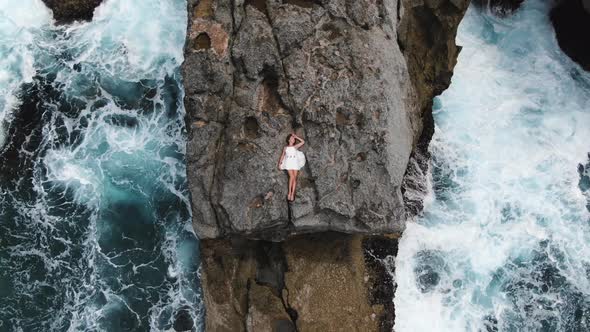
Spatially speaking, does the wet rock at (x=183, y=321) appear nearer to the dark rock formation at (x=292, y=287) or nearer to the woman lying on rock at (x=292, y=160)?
the dark rock formation at (x=292, y=287)

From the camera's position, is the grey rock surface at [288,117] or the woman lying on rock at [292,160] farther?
the grey rock surface at [288,117]

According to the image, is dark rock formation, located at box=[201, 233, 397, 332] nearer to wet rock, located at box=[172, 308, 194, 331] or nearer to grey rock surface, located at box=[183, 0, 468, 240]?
wet rock, located at box=[172, 308, 194, 331]

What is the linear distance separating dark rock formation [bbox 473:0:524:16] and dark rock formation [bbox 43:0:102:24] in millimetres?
19670

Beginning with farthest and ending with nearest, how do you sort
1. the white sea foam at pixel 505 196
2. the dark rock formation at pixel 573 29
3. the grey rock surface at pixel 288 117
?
the dark rock formation at pixel 573 29
the white sea foam at pixel 505 196
the grey rock surface at pixel 288 117

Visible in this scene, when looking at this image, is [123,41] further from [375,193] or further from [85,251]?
[375,193]

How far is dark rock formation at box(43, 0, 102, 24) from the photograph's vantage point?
97.1ft

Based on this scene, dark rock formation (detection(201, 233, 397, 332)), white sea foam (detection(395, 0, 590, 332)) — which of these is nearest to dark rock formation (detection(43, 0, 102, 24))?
dark rock formation (detection(201, 233, 397, 332))

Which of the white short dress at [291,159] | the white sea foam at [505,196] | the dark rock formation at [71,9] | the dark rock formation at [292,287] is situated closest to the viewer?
the white short dress at [291,159]

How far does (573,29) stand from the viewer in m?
32.3

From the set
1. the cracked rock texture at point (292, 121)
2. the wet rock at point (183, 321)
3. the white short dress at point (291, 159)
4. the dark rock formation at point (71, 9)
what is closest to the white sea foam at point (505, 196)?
the cracked rock texture at point (292, 121)

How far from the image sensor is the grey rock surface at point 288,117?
21266mm

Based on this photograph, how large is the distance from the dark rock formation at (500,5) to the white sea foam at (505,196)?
1.50 feet

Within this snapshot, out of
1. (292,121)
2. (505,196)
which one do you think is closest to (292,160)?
(292,121)

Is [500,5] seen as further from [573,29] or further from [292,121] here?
[292,121]
